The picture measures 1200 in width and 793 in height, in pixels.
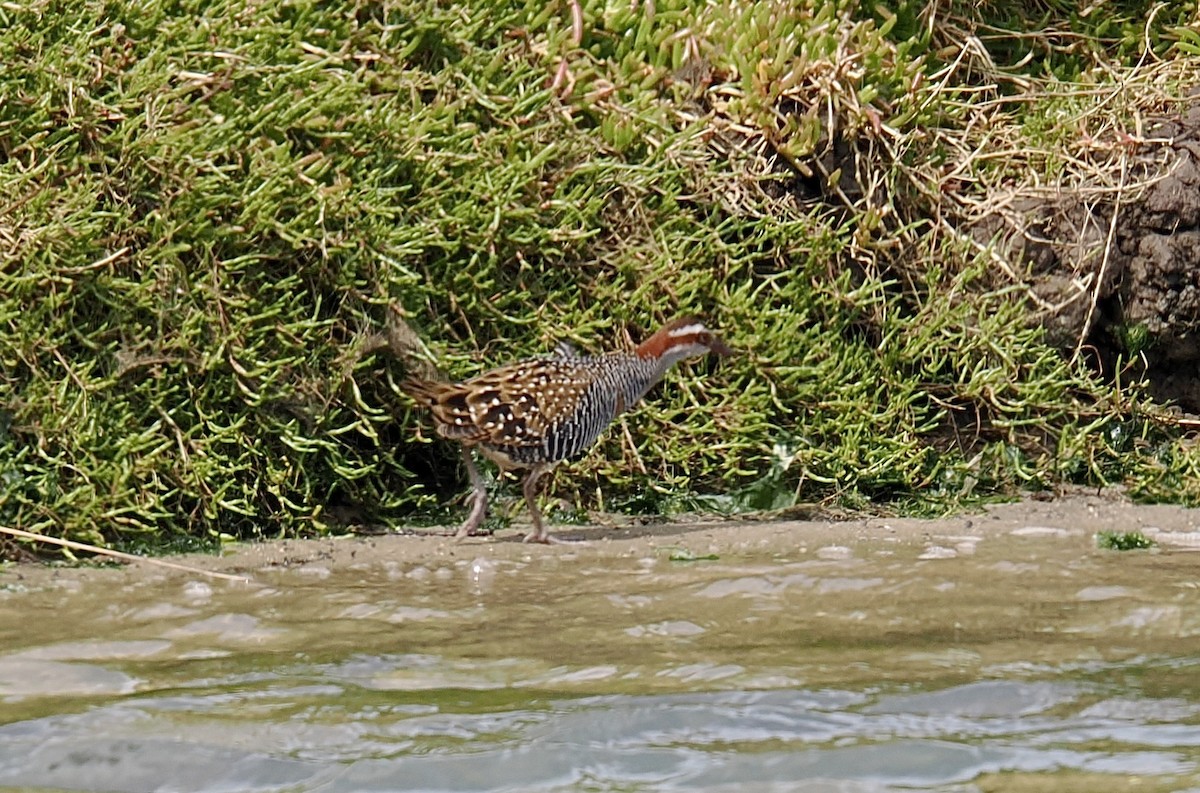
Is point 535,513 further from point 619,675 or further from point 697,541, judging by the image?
point 619,675

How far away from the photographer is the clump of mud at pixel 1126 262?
29.0ft

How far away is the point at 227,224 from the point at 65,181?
25.0 inches

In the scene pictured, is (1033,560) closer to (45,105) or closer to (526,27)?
(526,27)

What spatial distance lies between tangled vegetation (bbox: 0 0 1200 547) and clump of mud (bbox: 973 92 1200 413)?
13 centimetres

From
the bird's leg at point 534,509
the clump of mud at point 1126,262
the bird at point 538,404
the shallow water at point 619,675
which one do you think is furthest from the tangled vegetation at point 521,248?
the shallow water at point 619,675

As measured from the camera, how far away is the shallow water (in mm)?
4762

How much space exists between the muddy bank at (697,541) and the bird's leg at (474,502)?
0.17 ft

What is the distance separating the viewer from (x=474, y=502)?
7645 millimetres

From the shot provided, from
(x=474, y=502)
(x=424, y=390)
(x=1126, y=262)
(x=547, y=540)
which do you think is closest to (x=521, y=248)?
(x=424, y=390)

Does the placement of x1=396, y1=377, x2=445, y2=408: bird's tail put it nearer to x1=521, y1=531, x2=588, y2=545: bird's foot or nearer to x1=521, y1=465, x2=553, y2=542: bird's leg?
x1=521, y1=465, x2=553, y2=542: bird's leg

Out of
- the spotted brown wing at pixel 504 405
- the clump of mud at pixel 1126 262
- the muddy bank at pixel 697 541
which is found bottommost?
the muddy bank at pixel 697 541

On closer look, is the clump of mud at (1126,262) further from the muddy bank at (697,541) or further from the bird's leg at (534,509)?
the bird's leg at (534,509)

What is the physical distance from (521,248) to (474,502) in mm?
1152

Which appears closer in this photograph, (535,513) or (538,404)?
(538,404)
